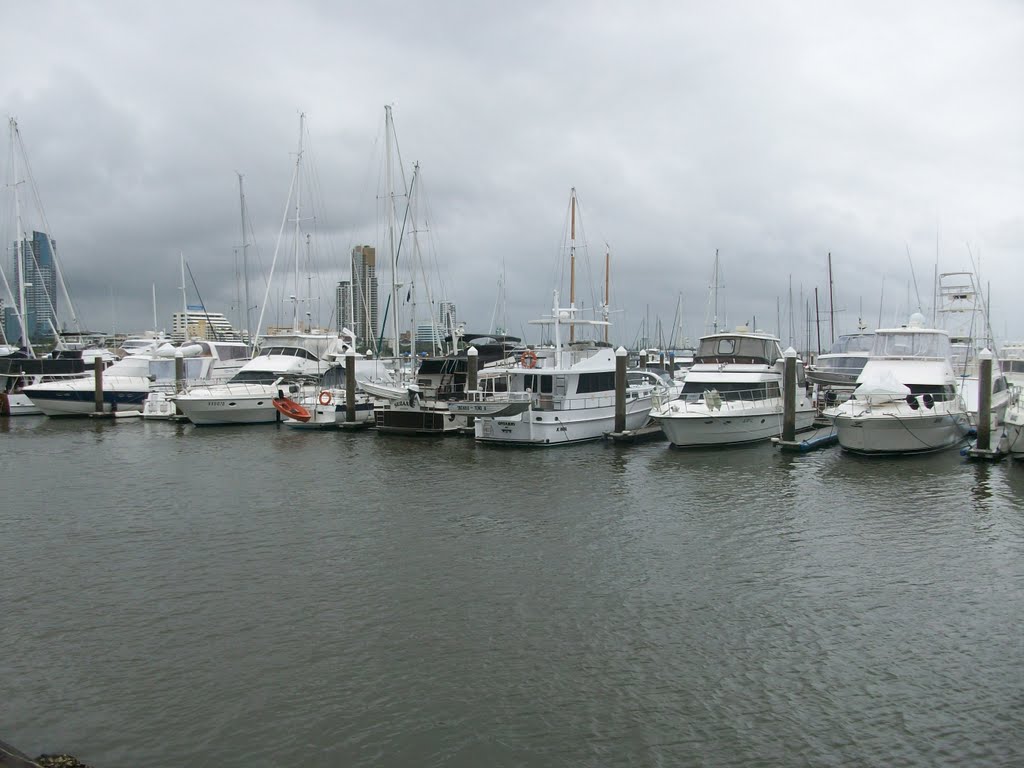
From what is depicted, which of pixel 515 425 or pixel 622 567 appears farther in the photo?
pixel 515 425

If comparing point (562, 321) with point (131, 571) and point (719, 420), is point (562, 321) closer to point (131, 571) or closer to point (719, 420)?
point (719, 420)

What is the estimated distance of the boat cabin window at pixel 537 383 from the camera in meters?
28.0

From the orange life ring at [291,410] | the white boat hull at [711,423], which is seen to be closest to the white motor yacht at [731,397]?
the white boat hull at [711,423]

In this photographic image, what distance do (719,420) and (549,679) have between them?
62.1 ft

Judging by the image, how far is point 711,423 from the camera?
87.3 feet

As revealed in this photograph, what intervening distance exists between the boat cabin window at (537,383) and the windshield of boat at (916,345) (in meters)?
12.8

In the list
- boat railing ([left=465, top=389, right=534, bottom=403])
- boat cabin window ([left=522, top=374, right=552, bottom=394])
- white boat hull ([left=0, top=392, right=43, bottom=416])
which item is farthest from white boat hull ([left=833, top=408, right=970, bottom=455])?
white boat hull ([left=0, top=392, right=43, bottom=416])

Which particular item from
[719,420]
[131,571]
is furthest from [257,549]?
[719,420]

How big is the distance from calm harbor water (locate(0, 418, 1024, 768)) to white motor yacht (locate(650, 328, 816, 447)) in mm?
5835

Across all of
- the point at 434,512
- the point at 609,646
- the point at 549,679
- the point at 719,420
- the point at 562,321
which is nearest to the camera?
the point at 549,679

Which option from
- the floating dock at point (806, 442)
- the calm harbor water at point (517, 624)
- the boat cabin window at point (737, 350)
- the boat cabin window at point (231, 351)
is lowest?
the calm harbor water at point (517, 624)

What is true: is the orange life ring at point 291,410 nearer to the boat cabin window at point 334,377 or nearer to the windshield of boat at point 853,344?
the boat cabin window at point 334,377

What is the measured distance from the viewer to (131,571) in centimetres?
1323

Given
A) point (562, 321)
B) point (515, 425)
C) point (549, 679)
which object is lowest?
point (549, 679)
